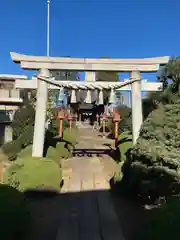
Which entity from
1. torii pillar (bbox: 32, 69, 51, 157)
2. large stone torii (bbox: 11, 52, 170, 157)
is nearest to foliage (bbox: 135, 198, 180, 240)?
large stone torii (bbox: 11, 52, 170, 157)

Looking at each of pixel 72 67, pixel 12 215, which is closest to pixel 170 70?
pixel 72 67

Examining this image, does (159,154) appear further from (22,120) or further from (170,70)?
(22,120)

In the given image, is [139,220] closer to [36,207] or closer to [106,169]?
[36,207]

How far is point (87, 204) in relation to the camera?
20.4ft

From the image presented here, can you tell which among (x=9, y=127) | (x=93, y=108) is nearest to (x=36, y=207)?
(x=9, y=127)

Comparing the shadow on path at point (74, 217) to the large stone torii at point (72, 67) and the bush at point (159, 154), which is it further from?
the large stone torii at point (72, 67)

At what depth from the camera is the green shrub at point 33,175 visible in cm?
703

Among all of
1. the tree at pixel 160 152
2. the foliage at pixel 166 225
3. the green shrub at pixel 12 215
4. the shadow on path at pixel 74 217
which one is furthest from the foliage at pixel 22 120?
the foliage at pixel 166 225

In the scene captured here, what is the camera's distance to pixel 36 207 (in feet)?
20.0

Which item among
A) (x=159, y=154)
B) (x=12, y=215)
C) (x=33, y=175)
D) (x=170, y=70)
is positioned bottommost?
(x=33, y=175)

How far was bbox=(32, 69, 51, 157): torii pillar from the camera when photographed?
9.18 m

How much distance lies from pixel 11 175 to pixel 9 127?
10162mm

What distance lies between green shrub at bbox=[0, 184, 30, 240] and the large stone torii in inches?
202

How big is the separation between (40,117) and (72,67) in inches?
72.8
